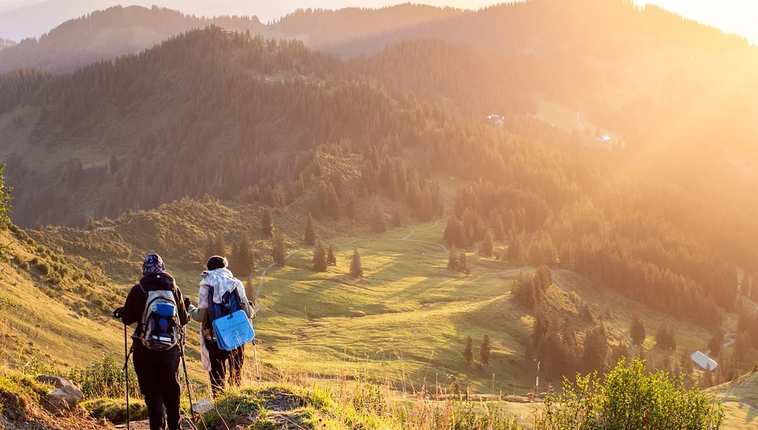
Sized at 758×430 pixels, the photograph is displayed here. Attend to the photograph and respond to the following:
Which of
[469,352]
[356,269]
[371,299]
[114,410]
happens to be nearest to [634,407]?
[114,410]

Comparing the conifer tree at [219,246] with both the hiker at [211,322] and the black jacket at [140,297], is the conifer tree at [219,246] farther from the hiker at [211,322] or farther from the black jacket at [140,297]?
the black jacket at [140,297]

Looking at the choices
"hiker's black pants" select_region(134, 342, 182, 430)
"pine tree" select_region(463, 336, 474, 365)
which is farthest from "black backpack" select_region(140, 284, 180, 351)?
"pine tree" select_region(463, 336, 474, 365)

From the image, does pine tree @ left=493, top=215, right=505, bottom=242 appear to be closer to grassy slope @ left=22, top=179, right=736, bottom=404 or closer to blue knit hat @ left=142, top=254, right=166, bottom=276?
grassy slope @ left=22, top=179, right=736, bottom=404

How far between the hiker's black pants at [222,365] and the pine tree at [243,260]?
70182 mm

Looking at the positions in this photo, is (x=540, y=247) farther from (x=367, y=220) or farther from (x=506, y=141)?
Result: (x=506, y=141)

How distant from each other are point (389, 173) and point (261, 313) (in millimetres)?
81653

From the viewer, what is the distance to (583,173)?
192m

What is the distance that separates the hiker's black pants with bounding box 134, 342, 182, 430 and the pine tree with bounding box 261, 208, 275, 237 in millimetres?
87976

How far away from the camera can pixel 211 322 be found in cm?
1505

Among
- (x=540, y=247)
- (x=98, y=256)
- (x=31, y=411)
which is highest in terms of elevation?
(x=31, y=411)

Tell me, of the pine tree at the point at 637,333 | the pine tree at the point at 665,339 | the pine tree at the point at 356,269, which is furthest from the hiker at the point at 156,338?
the pine tree at the point at 665,339

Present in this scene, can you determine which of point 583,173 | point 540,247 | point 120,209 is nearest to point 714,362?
point 540,247

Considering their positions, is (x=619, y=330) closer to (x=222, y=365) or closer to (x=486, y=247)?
(x=486, y=247)

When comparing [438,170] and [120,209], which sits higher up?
[438,170]
